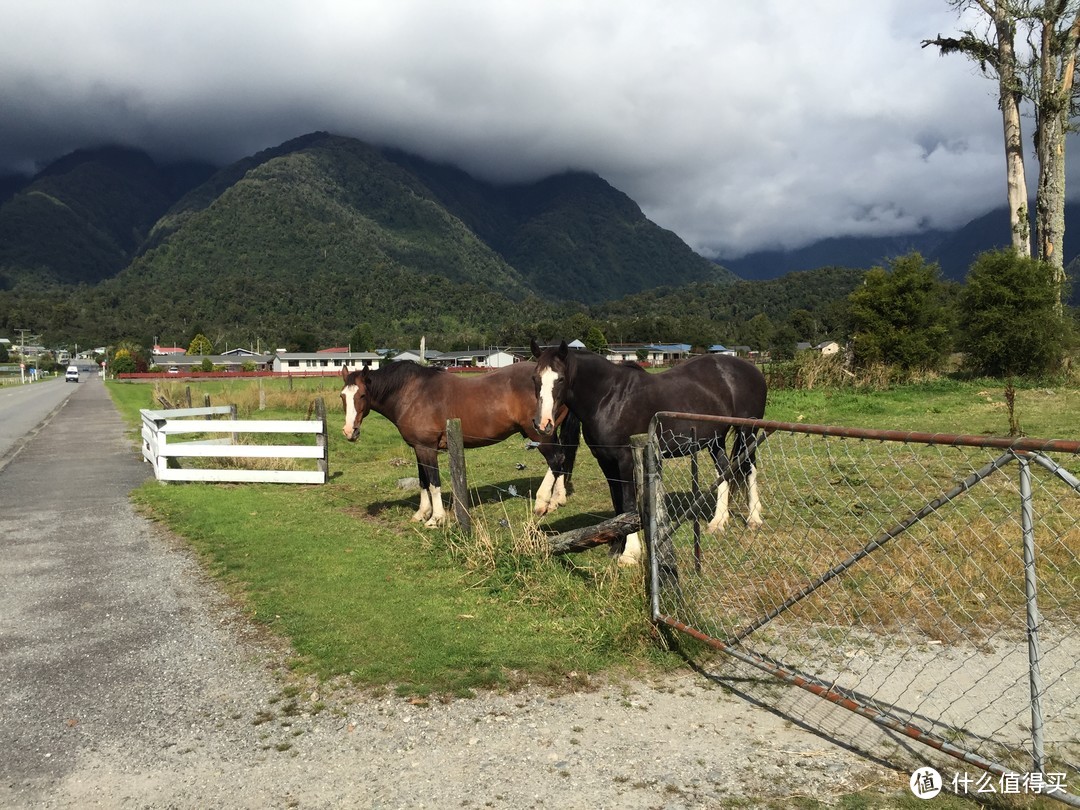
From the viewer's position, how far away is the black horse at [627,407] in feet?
22.2

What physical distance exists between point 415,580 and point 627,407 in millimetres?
2806

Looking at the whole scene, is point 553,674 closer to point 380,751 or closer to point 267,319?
point 380,751

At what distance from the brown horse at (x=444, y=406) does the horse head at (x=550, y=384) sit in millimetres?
2106

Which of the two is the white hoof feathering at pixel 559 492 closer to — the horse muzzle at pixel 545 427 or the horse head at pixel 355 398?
the horse muzzle at pixel 545 427

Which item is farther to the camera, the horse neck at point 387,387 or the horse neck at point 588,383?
the horse neck at point 387,387

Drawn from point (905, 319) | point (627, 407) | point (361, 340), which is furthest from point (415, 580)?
point (361, 340)

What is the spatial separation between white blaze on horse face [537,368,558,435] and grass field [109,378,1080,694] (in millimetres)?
1017

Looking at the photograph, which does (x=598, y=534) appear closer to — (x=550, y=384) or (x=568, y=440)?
(x=550, y=384)

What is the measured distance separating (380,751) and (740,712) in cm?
209

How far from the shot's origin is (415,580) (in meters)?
6.48

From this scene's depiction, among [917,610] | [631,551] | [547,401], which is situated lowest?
[917,610]

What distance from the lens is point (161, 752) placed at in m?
3.65

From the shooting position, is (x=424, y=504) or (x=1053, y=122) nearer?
(x=424, y=504)

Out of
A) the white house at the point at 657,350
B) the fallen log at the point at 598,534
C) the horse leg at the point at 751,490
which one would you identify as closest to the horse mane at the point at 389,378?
the fallen log at the point at 598,534
